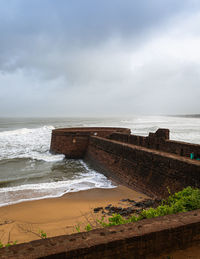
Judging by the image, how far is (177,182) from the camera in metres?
5.11

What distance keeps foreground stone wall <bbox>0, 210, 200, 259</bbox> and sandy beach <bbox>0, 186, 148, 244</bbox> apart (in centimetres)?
160

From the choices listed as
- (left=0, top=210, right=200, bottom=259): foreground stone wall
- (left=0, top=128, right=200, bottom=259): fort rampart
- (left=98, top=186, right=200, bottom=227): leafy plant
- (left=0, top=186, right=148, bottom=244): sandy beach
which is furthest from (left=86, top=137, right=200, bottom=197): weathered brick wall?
(left=0, top=210, right=200, bottom=259): foreground stone wall

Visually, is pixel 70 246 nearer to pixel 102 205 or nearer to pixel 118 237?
pixel 118 237

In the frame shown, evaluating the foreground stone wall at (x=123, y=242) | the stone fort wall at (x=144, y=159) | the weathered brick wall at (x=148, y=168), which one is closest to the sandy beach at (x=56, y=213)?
the weathered brick wall at (x=148, y=168)

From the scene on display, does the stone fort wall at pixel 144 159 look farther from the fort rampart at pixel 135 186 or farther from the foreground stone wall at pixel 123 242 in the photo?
the foreground stone wall at pixel 123 242

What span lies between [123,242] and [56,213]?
3495mm

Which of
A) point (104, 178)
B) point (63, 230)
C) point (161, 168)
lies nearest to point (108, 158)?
point (104, 178)

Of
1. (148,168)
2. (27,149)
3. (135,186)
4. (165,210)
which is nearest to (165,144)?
(148,168)

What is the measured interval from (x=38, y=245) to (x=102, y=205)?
3851 millimetres

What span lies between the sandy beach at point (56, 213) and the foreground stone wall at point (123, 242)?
160 centimetres

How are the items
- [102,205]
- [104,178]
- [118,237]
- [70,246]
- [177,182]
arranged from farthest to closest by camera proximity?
1. [104,178]
2. [102,205]
3. [177,182]
4. [118,237]
5. [70,246]

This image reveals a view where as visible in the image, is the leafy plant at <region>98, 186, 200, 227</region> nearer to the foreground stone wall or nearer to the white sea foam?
the foreground stone wall

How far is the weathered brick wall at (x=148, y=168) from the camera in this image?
16.3 ft

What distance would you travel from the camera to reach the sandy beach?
4.04 meters
